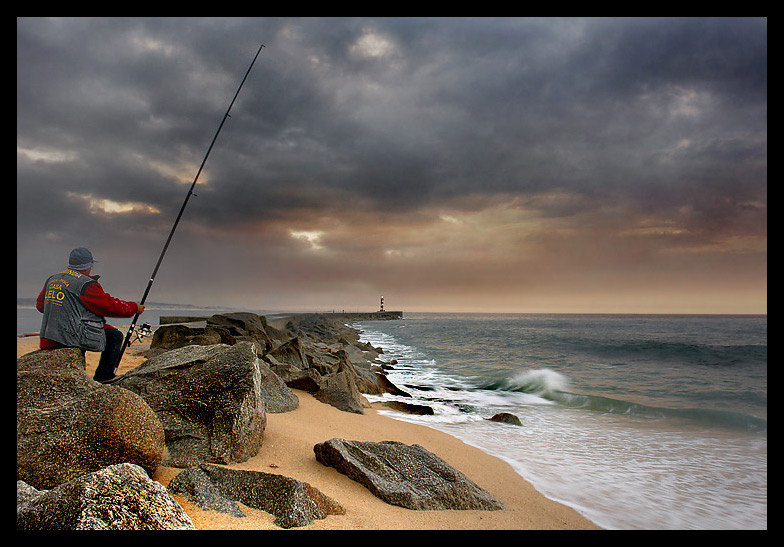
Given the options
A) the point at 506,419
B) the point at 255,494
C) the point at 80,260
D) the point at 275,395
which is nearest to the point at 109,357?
the point at 80,260

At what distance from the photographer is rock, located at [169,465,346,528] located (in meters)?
2.20

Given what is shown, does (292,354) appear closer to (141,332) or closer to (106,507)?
(106,507)

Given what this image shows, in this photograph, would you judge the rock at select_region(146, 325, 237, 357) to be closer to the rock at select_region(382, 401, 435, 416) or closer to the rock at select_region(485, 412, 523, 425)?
the rock at select_region(382, 401, 435, 416)

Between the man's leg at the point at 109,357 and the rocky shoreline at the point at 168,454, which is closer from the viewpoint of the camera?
the rocky shoreline at the point at 168,454

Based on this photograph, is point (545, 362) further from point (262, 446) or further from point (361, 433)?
point (262, 446)

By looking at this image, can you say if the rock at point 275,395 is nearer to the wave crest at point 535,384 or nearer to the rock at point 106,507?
the rock at point 106,507

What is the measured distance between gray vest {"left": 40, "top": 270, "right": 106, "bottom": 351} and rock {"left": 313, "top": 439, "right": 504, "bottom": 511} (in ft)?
7.56

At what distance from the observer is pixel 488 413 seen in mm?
7754

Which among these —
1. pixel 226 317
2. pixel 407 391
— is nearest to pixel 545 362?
pixel 407 391

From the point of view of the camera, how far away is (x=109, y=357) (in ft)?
12.4

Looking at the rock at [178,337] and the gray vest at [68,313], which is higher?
the gray vest at [68,313]

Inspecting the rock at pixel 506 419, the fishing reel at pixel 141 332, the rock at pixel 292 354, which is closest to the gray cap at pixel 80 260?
the rock at pixel 292 354

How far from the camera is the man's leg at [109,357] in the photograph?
379 centimetres
